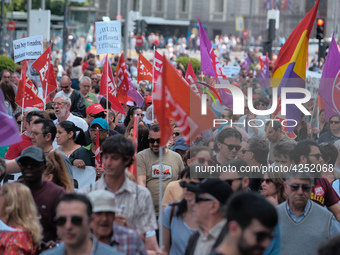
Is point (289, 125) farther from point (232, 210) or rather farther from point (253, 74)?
point (253, 74)

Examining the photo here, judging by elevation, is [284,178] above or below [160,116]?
below

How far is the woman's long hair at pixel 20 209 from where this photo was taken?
18.5ft

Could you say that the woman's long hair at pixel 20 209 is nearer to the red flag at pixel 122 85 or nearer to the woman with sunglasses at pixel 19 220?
the woman with sunglasses at pixel 19 220

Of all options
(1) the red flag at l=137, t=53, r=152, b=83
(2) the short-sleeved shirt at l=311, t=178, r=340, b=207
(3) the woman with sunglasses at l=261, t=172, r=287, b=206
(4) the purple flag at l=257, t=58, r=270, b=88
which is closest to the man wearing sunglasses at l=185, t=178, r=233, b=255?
(3) the woman with sunglasses at l=261, t=172, r=287, b=206

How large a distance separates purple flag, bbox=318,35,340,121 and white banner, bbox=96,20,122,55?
4.52 meters

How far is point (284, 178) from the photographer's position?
6.84 metres

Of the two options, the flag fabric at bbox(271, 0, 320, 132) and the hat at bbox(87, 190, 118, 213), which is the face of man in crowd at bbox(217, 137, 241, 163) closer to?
the flag fabric at bbox(271, 0, 320, 132)

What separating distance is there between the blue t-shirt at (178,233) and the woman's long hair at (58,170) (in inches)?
55.9

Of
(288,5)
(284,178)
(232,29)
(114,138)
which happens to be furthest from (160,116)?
(232,29)

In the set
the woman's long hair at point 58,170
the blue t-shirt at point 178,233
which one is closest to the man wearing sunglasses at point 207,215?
the blue t-shirt at point 178,233

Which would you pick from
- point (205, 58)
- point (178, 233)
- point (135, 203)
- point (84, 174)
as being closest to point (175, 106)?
point (135, 203)

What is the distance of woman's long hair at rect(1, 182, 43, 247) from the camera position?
5.65 meters

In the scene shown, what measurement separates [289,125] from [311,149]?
121 inches

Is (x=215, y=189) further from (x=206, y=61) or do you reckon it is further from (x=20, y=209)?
(x=206, y=61)
